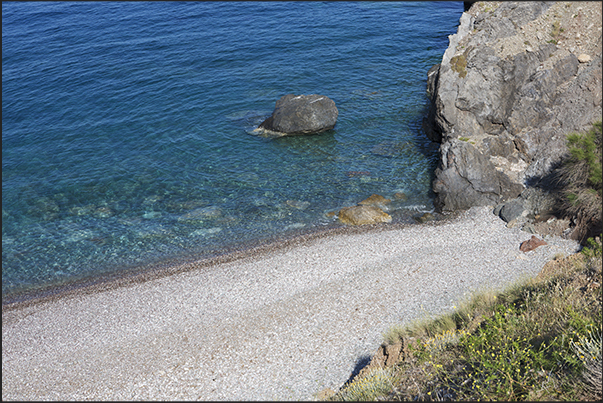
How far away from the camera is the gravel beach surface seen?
13062 mm

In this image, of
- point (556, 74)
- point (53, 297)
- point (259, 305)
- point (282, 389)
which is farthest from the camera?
point (556, 74)

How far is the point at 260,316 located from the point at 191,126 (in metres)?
19.2

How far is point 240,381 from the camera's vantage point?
1279cm

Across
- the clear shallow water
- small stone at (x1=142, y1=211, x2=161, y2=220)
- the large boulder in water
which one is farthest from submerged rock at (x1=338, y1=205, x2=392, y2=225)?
small stone at (x1=142, y1=211, x2=161, y2=220)

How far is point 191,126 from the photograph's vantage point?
30.9 meters

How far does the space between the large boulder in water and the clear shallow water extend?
2.37ft

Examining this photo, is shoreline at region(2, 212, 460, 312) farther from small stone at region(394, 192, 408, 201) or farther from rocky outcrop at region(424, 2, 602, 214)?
rocky outcrop at region(424, 2, 602, 214)

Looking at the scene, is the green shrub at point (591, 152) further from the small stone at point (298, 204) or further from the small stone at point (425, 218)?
the small stone at point (298, 204)

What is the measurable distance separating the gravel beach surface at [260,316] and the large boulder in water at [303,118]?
11.4 metres

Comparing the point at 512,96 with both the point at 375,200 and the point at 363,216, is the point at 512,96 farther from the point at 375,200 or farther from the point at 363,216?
the point at 363,216

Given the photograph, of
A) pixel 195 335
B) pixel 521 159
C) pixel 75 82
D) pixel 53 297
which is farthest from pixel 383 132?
pixel 75 82

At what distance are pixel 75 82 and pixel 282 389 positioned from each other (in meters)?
34.2

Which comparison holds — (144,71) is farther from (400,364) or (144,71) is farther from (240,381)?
(400,364)

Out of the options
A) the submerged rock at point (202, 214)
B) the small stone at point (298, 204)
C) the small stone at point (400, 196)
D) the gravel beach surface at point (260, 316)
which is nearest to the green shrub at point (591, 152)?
the gravel beach surface at point (260, 316)
